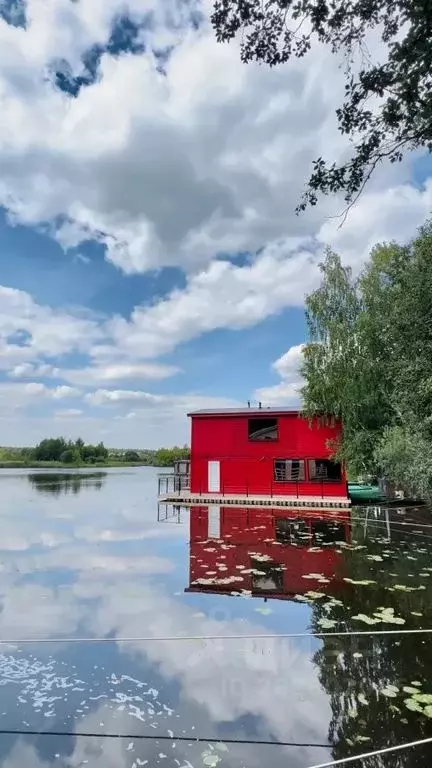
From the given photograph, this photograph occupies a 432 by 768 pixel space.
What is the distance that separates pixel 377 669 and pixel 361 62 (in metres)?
4.93

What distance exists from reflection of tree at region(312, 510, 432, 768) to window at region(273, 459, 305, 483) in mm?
10643

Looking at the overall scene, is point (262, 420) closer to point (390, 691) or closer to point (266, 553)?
point (266, 553)

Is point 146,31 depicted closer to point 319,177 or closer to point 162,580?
point 319,177

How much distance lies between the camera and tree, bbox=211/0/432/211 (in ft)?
11.3

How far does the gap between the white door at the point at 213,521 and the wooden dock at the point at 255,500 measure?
2.30ft

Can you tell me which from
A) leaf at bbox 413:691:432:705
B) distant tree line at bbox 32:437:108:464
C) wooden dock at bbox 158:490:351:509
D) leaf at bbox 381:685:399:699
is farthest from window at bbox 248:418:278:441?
distant tree line at bbox 32:437:108:464

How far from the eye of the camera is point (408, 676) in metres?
3.30

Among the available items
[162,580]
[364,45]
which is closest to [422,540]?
[162,580]

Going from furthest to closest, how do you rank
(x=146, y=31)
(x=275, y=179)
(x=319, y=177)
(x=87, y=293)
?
(x=87, y=293) → (x=275, y=179) → (x=146, y=31) → (x=319, y=177)

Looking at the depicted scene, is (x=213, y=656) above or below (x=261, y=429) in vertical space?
below

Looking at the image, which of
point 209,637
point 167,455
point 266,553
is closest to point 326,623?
point 209,637

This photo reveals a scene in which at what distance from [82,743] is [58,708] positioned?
0.47 metres

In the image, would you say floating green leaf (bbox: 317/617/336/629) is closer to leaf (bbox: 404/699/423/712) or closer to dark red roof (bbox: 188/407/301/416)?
leaf (bbox: 404/699/423/712)

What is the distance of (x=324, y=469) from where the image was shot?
1727cm
